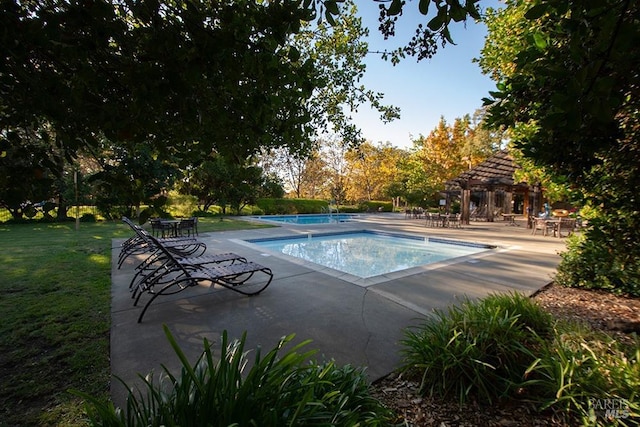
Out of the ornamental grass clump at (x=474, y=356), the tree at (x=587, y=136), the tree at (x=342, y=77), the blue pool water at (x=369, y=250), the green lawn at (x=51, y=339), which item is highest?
the tree at (x=342, y=77)

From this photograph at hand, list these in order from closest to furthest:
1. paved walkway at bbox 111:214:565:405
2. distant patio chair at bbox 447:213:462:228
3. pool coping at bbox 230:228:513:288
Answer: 1. paved walkway at bbox 111:214:565:405
2. pool coping at bbox 230:228:513:288
3. distant patio chair at bbox 447:213:462:228

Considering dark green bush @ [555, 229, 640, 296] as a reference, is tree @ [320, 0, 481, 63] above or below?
above

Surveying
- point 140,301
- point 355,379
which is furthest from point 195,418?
point 140,301

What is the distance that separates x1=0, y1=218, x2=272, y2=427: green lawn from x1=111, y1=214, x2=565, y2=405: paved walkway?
0.18 m

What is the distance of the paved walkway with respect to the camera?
2664 millimetres

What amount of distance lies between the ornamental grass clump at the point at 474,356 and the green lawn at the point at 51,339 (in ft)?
7.79

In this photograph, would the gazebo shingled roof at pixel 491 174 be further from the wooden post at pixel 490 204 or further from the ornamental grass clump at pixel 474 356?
the ornamental grass clump at pixel 474 356

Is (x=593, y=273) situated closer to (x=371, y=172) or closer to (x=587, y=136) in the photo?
(x=587, y=136)

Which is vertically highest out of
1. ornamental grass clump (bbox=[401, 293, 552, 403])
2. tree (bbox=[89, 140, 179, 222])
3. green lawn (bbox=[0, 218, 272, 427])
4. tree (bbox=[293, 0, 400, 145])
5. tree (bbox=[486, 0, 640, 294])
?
tree (bbox=[293, 0, 400, 145])


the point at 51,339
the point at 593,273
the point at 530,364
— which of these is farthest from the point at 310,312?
the point at 593,273

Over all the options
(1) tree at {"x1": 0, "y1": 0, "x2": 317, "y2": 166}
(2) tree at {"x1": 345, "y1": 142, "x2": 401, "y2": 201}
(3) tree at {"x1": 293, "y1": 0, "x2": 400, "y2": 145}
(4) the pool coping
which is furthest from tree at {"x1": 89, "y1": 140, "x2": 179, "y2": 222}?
(2) tree at {"x1": 345, "y1": 142, "x2": 401, "y2": 201}

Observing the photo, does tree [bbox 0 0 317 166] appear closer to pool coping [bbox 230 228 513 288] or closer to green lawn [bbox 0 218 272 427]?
green lawn [bbox 0 218 272 427]

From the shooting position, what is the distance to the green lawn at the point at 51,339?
2027 mm

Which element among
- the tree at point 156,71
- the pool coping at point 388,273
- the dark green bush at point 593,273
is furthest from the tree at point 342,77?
the dark green bush at point 593,273
